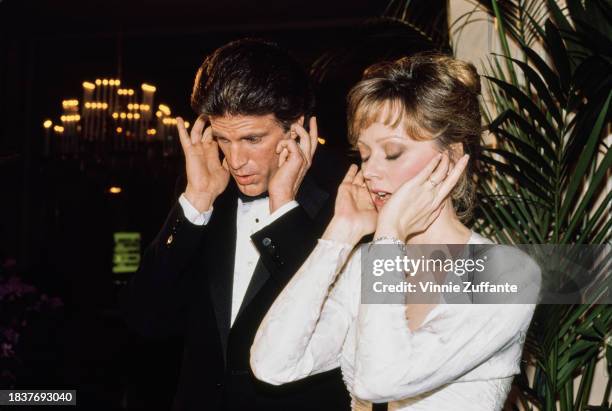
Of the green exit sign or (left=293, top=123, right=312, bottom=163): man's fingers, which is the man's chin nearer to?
(left=293, top=123, right=312, bottom=163): man's fingers

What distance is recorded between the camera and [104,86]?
20.4 feet

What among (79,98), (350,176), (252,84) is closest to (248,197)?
(252,84)

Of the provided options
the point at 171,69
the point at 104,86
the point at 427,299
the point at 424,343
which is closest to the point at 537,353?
the point at 427,299

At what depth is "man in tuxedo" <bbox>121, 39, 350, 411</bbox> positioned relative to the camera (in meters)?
1.72

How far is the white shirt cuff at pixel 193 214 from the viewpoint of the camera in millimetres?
1860

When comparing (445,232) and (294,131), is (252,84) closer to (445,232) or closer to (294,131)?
(294,131)

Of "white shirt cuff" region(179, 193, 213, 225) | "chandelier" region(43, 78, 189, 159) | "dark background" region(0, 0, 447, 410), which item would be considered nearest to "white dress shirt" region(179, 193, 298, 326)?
"white shirt cuff" region(179, 193, 213, 225)

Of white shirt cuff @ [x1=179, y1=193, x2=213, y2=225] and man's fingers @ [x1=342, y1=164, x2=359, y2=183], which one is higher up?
man's fingers @ [x1=342, y1=164, x2=359, y2=183]

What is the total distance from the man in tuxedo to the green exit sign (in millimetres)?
6185

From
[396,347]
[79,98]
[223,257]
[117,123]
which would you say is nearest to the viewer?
[396,347]

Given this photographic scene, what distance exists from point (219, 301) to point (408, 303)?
49 centimetres

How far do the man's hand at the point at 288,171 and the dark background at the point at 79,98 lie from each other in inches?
115

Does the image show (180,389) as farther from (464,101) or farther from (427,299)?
(464,101)

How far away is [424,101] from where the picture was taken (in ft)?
5.00
